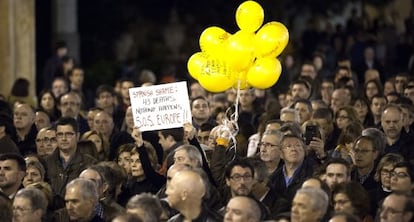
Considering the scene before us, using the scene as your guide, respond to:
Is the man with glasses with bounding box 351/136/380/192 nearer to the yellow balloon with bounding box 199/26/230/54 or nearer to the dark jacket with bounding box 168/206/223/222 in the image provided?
the yellow balloon with bounding box 199/26/230/54

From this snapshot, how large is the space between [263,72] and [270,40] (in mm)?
344

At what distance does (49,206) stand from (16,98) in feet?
31.3

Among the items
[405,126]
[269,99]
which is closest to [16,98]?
[269,99]

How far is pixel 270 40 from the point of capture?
17156 mm

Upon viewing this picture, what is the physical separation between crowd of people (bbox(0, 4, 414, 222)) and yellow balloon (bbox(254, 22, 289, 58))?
643 mm

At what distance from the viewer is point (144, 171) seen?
1634 centimetres

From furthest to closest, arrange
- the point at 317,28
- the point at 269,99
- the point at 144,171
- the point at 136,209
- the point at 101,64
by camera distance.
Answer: the point at 317,28 → the point at 101,64 → the point at 269,99 → the point at 144,171 → the point at 136,209

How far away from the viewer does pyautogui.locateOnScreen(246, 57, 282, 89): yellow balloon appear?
17141 mm

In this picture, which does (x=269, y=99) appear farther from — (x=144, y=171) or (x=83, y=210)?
(x=83, y=210)

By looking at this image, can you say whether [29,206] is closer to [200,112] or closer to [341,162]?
[341,162]

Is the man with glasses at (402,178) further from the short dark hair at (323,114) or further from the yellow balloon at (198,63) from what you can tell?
the short dark hair at (323,114)

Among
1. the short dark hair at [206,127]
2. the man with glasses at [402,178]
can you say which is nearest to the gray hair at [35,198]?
the man with glasses at [402,178]

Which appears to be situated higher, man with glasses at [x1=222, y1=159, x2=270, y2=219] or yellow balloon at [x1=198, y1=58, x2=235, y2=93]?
yellow balloon at [x1=198, y1=58, x2=235, y2=93]

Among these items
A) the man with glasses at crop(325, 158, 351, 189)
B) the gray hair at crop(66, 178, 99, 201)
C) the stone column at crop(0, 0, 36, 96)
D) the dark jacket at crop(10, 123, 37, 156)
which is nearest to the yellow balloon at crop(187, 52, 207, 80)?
the dark jacket at crop(10, 123, 37, 156)
